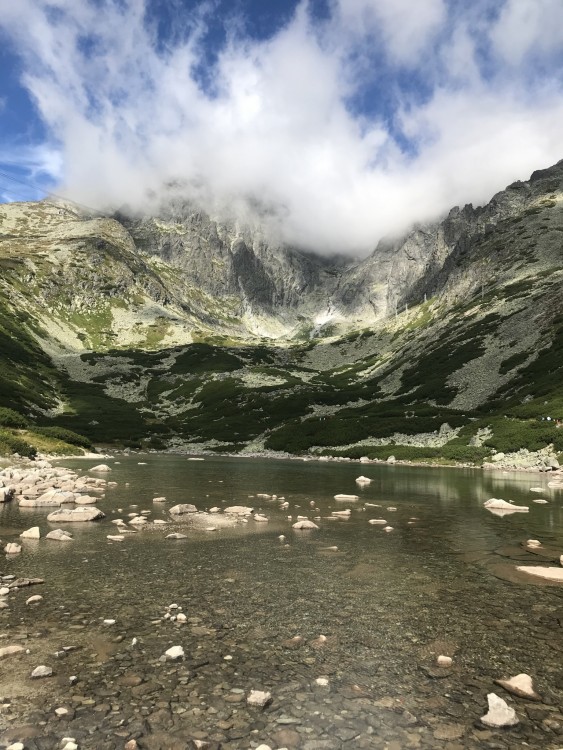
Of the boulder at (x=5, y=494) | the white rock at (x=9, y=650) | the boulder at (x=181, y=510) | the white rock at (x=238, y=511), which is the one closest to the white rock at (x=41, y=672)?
the white rock at (x=9, y=650)

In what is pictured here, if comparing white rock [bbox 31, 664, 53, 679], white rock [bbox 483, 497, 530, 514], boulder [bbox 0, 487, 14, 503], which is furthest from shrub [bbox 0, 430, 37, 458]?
white rock [bbox 31, 664, 53, 679]

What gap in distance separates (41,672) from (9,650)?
130 cm

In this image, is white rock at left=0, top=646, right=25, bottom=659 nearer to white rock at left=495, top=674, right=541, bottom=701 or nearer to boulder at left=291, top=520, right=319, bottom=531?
white rock at left=495, top=674, right=541, bottom=701

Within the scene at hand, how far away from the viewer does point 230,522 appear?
2311cm

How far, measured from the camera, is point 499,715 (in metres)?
7.12

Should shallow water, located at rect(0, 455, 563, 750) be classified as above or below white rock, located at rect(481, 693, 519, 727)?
below

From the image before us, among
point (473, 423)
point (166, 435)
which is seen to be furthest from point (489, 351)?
point (166, 435)

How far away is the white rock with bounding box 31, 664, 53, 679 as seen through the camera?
7998 millimetres

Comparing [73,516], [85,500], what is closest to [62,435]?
[85,500]

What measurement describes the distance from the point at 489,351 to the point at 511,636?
121 meters

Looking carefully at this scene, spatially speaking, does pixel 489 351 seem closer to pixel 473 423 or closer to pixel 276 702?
pixel 473 423

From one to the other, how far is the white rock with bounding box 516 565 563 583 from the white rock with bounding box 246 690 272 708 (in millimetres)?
11212

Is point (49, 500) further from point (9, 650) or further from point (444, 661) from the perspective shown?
point (444, 661)

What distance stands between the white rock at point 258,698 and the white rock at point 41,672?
3.55 meters
